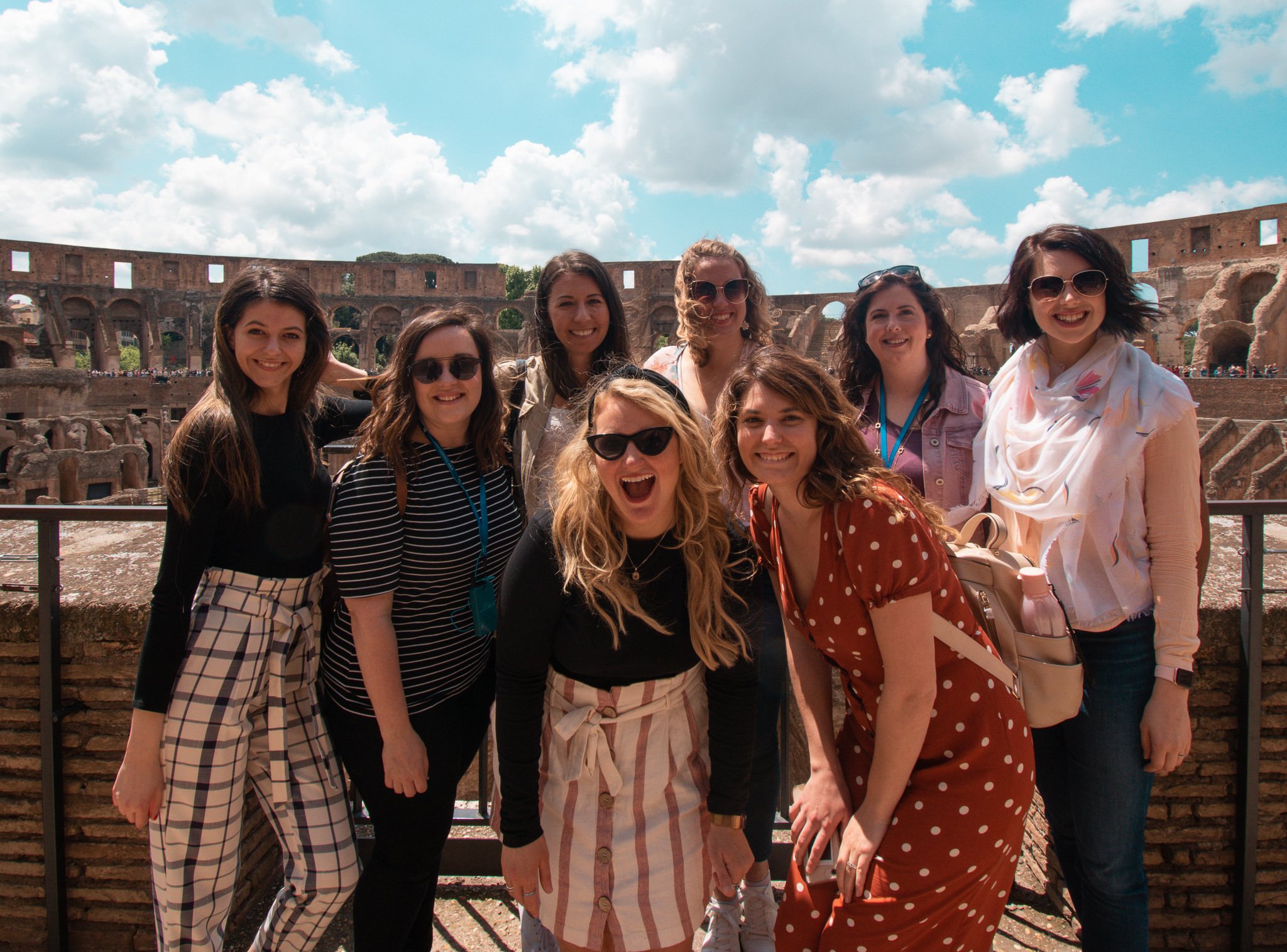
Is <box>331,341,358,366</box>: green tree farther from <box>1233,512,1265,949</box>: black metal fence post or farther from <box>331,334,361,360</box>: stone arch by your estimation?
<box>1233,512,1265,949</box>: black metal fence post

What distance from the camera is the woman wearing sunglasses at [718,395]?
2211mm

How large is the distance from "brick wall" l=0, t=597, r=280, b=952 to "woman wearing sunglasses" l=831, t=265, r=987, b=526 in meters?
2.56

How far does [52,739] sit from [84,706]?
128mm

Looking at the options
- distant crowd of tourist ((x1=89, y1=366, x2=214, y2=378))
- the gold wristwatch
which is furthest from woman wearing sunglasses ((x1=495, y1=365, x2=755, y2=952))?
distant crowd of tourist ((x1=89, y1=366, x2=214, y2=378))

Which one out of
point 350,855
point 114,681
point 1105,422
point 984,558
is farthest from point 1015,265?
point 114,681

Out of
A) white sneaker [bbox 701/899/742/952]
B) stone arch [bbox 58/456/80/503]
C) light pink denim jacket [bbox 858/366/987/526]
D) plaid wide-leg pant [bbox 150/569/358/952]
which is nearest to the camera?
plaid wide-leg pant [bbox 150/569/358/952]

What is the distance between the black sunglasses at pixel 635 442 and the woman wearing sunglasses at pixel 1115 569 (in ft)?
3.48

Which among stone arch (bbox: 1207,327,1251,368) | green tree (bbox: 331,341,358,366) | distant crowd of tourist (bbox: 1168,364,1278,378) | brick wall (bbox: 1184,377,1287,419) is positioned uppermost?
green tree (bbox: 331,341,358,366)

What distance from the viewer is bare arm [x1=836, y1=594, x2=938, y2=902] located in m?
1.65

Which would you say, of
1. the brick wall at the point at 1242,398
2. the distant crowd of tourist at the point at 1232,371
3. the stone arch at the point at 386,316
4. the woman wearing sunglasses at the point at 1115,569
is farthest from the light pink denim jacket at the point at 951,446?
the stone arch at the point at 386,316

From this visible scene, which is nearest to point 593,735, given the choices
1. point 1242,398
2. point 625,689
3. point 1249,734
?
point 625,689

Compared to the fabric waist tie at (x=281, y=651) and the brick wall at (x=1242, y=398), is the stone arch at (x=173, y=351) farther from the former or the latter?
the brick wall at (x=1242, y=398)

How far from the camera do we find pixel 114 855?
2.52m

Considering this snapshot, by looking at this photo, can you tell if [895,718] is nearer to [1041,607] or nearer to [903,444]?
[1041,607]
